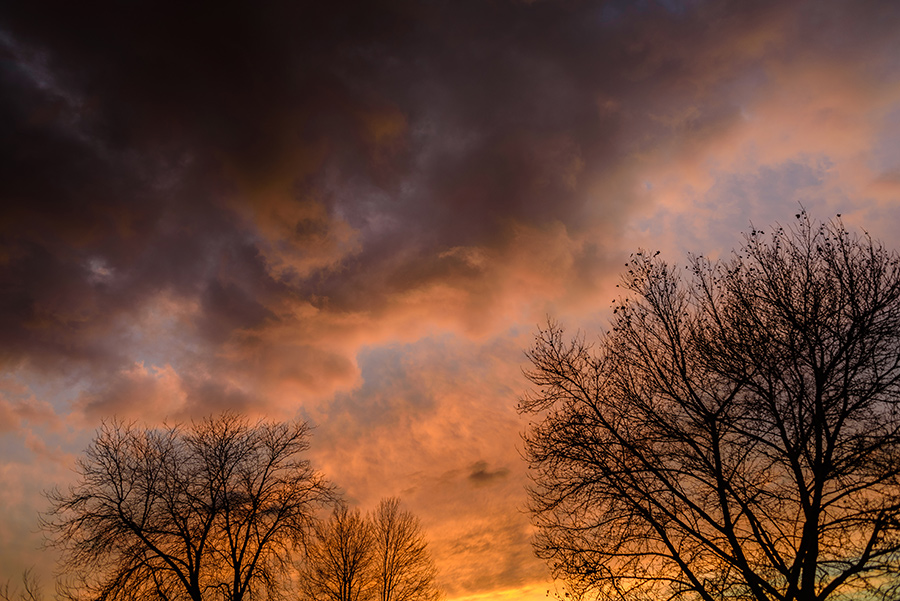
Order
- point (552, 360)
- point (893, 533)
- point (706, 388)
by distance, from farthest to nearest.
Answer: point (552, 360), point (706, 388), point (893, 533)

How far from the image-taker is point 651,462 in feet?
36.6

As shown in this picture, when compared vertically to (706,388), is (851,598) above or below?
below

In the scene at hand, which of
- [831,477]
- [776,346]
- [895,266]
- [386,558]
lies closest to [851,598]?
[831,477]

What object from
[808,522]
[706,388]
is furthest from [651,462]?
[808,522]

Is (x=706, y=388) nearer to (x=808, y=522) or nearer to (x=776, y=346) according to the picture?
(x=776, y=346)

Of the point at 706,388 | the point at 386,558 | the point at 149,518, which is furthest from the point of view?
the point at 386,558

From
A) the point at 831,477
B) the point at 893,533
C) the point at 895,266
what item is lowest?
the point at 893,533

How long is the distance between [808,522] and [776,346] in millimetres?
3655

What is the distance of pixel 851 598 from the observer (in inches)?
376

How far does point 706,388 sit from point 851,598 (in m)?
4.76

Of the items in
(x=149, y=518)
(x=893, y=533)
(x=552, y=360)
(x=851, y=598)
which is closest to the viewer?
(x=893, y=533)

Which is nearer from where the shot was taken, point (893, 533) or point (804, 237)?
point (893, 533)

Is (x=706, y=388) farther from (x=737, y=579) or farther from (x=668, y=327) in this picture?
(x=737, y=579)

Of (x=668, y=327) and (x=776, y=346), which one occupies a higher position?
→ (x=668, y=327)
